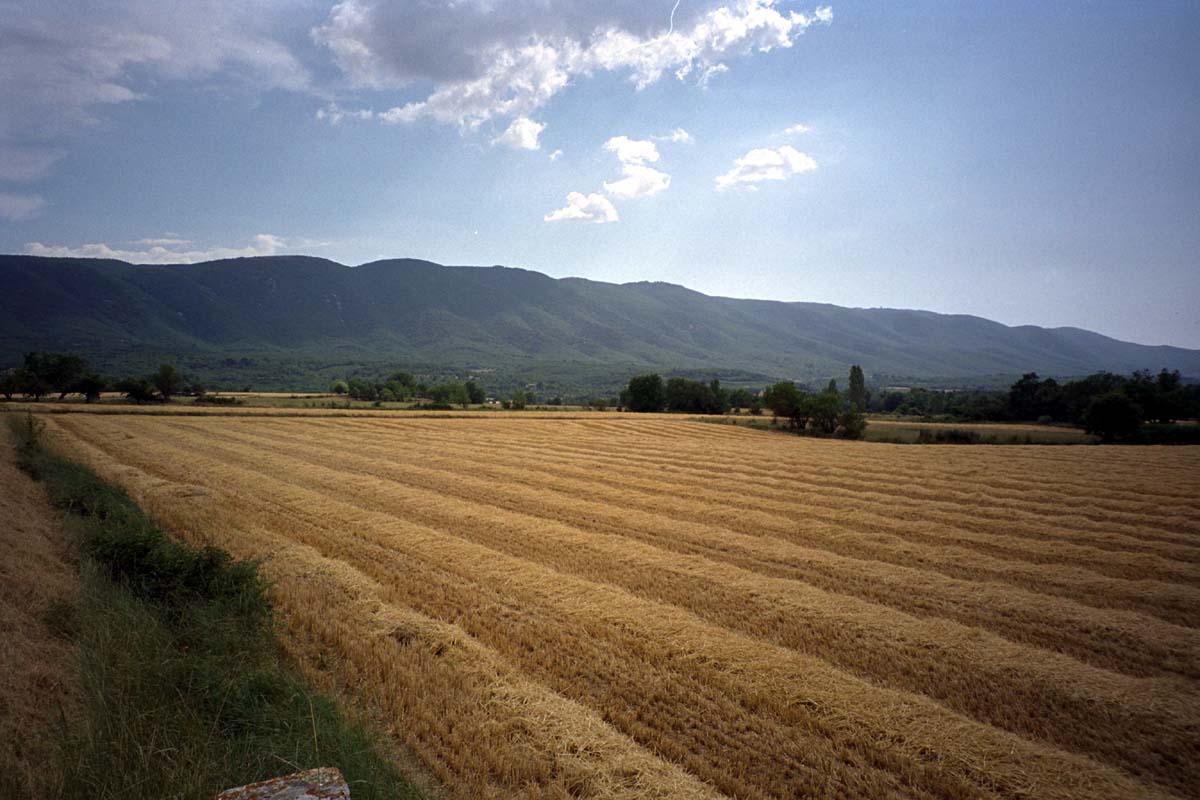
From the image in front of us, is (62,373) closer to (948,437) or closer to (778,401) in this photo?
(778,401)

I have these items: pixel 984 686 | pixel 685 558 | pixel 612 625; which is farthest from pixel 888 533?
pixel 612 625

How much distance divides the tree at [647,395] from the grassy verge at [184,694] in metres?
79.7

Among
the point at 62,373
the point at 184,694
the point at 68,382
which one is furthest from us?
the point at 62,373

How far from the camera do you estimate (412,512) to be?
15797 mm

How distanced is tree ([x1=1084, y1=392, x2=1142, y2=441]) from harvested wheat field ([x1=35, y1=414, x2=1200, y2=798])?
140 ft

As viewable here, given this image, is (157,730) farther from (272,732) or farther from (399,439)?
(399,439)

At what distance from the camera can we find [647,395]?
288ft

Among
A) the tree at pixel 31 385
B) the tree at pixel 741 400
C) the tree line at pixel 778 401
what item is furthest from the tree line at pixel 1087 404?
the tree at pixel 31 385

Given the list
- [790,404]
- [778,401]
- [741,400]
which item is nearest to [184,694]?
[790,404]

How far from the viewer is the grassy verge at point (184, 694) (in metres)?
4.15

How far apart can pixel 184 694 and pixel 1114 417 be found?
234 ft

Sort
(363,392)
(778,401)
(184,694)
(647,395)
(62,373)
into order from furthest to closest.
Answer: (363,392)
(647,395)
(62,373)
(778,401)
(184,694)

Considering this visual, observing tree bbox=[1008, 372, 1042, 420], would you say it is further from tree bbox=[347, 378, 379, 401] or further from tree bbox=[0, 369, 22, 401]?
tree bbox=[0, 369, 22, 401]

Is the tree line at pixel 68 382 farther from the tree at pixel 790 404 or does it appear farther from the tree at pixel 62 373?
the tree at pixel 790 404
